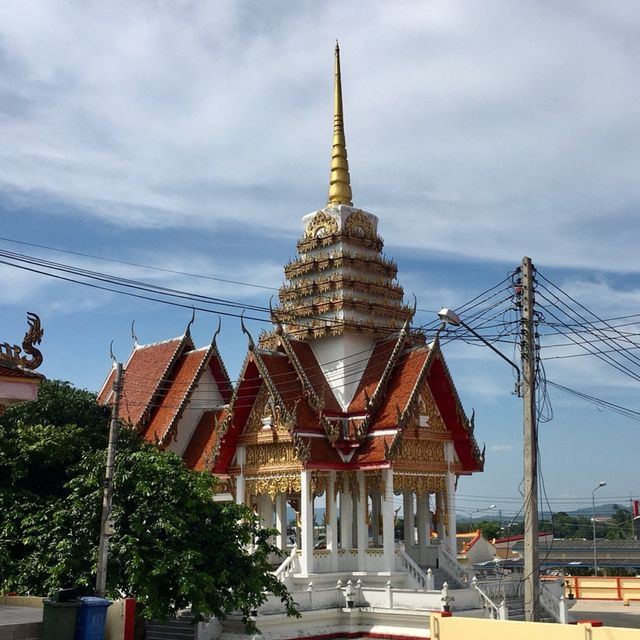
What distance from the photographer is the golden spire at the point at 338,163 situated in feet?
91.0

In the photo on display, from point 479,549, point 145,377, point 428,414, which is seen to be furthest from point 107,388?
point 479,549

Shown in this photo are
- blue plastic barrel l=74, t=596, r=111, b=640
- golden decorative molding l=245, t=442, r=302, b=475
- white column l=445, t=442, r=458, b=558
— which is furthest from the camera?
white column l=445, t=442, r=458, b=558

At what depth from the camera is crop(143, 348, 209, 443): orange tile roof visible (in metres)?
26.9

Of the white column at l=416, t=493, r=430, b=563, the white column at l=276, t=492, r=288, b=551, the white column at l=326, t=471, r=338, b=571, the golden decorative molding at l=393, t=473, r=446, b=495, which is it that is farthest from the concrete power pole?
the white column at l=276, t=492, r=288, b=551

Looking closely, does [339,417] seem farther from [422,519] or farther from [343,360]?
[422,519]

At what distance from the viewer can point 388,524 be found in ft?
71.2

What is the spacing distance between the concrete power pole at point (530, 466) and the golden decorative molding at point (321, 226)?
1230cm

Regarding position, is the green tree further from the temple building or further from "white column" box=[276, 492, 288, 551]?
"white column" box=[276, 492, 288, 551]

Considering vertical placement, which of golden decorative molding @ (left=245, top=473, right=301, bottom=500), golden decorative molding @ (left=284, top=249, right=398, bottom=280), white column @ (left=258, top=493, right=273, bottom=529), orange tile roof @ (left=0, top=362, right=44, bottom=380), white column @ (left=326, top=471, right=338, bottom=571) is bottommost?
white column @ (left=326, top=471, right=338, bottom=571)

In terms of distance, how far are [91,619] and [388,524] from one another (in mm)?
11818

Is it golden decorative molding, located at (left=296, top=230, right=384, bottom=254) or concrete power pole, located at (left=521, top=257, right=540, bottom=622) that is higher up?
golden decorative molding, located at (left=296, top=230, right=384, bottom=254)

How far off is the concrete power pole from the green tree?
16.9 ft

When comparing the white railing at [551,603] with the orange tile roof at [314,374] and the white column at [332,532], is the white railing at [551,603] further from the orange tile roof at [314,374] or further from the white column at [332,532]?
the orange tile roof at [314,374]

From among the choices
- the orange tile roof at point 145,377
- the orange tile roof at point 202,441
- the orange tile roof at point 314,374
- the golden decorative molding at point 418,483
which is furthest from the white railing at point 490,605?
the orange tile roof at point 145,377
